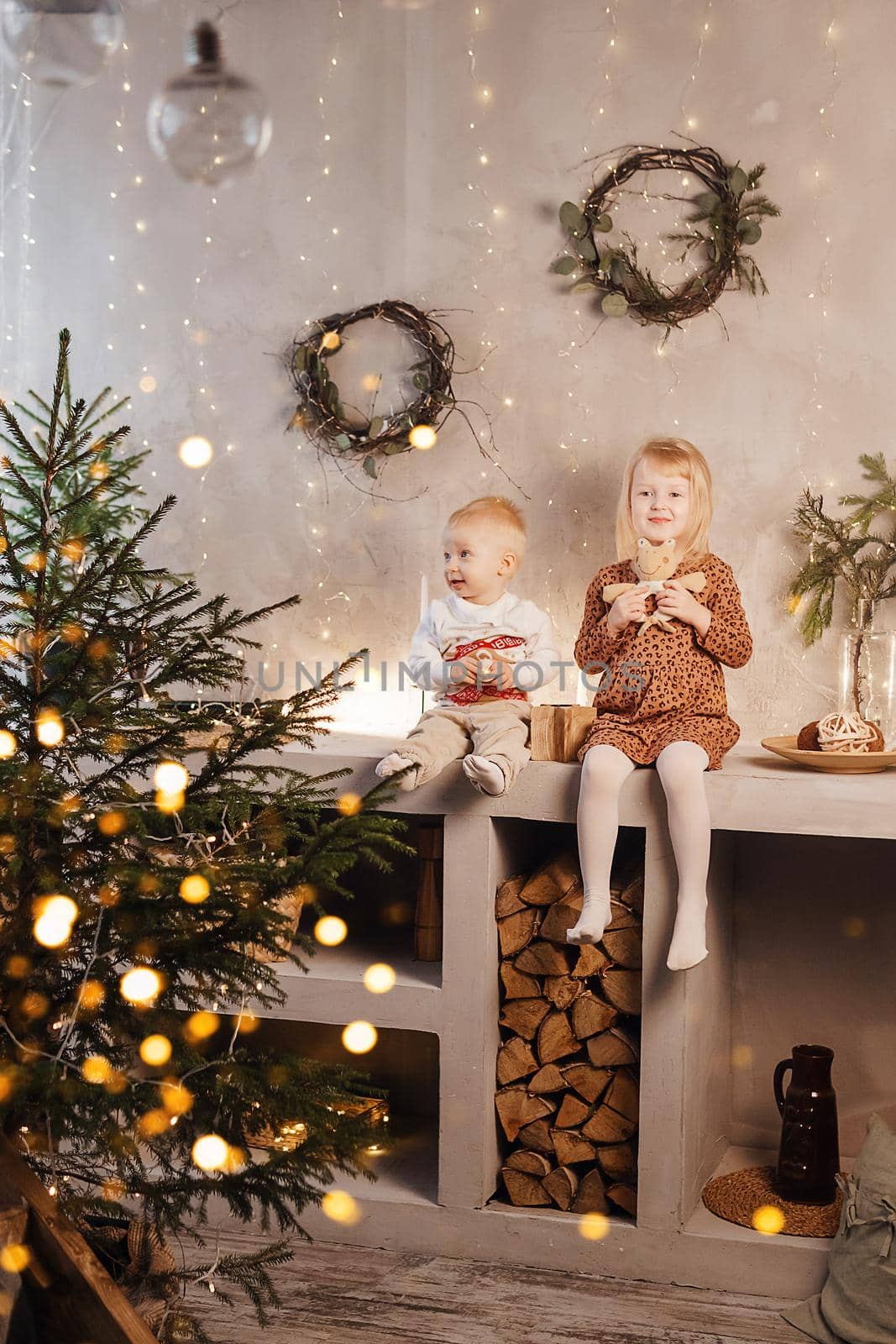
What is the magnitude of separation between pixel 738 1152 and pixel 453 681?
1296 millimetres

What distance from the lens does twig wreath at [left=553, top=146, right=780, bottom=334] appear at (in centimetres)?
304

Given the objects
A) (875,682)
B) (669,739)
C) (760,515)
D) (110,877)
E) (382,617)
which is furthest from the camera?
(382,617)

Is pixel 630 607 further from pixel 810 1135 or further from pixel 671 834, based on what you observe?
pixel 810 1135

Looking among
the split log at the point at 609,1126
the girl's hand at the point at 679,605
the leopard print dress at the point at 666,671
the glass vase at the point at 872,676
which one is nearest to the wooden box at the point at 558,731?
the leopard print dress at the point at 666,671

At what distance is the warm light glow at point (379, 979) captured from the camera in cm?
275

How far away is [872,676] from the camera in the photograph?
2.90 m

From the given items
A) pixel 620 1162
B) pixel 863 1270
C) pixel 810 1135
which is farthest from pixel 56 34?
pixel 863 1270

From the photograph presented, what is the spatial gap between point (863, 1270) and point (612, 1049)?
1.97 feet

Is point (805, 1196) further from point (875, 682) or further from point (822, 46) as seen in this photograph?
point (822, 46)

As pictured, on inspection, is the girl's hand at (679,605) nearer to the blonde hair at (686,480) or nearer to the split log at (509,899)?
the blonde hair at (686,480)

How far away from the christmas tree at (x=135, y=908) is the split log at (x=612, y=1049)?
0.94 metres

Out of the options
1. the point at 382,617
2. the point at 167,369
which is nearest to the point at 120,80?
the point at 167,369

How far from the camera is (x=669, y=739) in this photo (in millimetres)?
2604

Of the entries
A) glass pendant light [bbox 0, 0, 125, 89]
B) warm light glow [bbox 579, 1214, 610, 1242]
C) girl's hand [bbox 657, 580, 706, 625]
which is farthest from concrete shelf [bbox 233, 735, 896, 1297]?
glass pendant light [bbox 0, 0, 125, 89]
